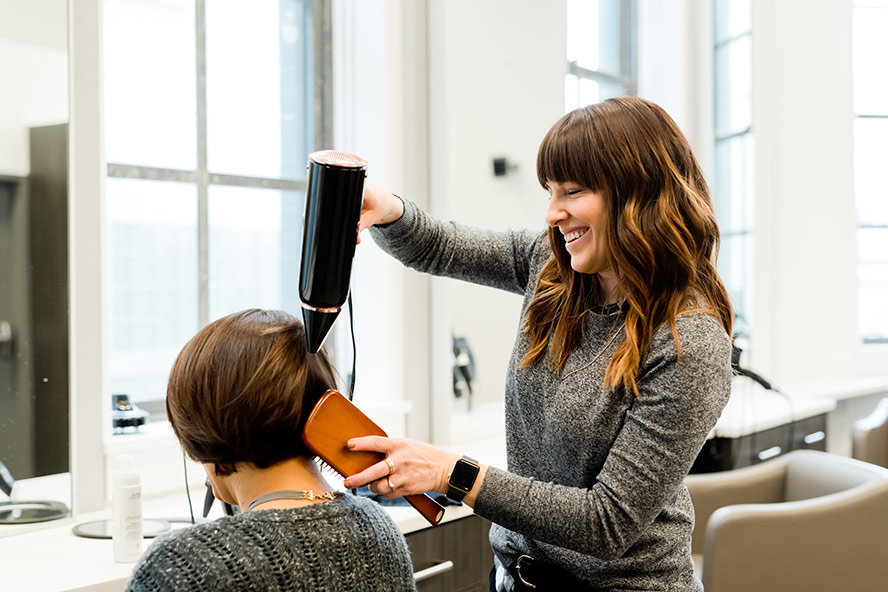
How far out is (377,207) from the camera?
55.9 inches

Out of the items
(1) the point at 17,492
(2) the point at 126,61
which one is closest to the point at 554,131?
(1) the point at 17,492

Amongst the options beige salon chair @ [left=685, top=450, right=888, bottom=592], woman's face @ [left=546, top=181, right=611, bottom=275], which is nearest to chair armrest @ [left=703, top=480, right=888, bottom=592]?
beige salon chair @ [left=685, top=450, right=888, bottom=592]

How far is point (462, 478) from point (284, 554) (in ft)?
0.90

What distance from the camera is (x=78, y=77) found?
185 centimetres

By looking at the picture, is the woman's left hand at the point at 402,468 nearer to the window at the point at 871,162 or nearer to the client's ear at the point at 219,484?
the client's ear at the point at 219,484

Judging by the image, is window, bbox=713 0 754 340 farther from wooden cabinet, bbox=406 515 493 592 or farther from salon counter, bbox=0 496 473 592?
salon counter, bbox=0 496 473 592

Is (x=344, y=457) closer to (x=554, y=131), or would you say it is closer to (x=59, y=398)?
(x=554, y=131)

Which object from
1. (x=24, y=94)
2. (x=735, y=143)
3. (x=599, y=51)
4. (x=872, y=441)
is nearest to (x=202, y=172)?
(x=24, y=94)

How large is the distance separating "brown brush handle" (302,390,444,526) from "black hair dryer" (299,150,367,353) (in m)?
0.09

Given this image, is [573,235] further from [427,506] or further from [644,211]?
[427,506]

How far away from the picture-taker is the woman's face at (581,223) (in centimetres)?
128

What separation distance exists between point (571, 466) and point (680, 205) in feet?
1.39

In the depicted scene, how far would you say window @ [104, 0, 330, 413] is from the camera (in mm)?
2299

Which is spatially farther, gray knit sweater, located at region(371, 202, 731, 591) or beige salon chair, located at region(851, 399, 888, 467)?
beige salon chair, located at region(851, 399, 888, 467)
